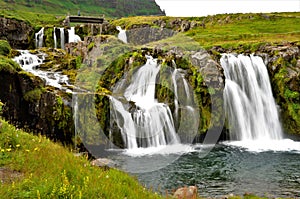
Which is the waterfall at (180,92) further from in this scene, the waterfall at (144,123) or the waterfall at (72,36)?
the waterfall at (72,36)

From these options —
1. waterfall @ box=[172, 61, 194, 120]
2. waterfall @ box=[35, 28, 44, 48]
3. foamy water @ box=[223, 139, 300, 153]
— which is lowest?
foamy water @ box=[223, 139, 300, 153]

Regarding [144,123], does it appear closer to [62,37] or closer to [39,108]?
[39,108]

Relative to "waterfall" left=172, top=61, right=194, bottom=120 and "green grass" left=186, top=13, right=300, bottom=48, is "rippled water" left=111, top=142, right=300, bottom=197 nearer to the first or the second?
"waterfall" left=172, top=61, right=194, bottom=120

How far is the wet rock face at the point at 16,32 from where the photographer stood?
5584 centimetres

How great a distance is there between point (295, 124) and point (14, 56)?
2932 centimetres

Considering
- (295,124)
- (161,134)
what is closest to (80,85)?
(161,134)

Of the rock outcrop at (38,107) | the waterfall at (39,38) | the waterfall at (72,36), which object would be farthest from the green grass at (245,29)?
the rock outcrop at (38,107)

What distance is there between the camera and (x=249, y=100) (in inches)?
1205

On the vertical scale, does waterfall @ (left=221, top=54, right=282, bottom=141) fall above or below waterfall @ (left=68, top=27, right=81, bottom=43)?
below

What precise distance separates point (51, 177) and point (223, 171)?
1462 centimetres

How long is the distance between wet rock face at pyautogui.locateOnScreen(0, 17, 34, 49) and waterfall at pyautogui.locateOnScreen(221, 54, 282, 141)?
127 feet

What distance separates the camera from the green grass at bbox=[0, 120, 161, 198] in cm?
554

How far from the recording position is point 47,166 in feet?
22.4

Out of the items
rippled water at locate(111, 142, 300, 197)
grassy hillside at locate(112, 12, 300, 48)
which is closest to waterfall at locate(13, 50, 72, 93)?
rippled water at locate(111, 142, 300, 197)
